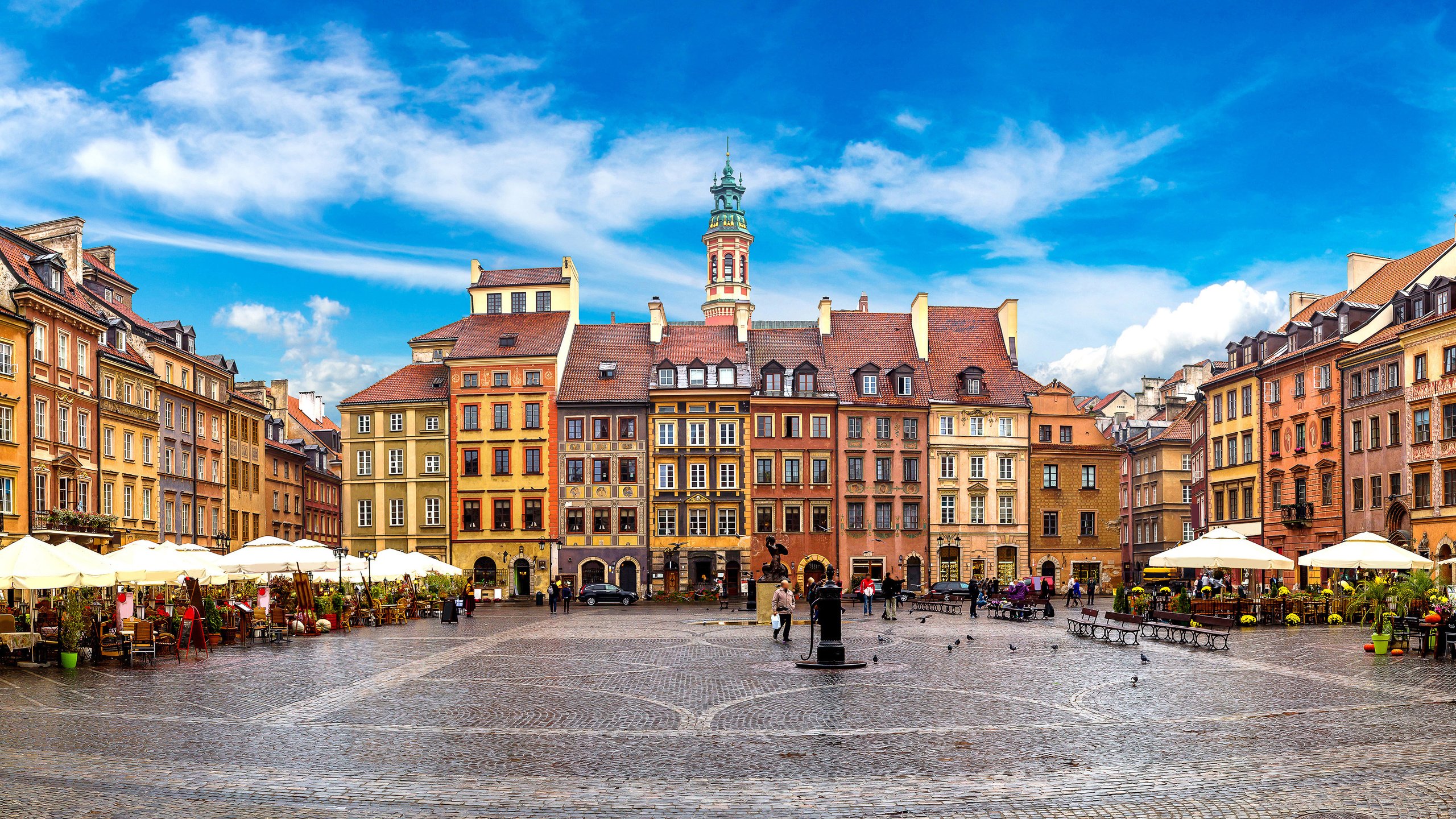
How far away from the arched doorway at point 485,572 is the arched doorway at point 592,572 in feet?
16.0

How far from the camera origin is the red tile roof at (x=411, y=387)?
7688 cm

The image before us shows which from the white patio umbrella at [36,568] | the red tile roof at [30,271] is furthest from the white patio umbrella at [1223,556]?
the red tile roof at [30,271]

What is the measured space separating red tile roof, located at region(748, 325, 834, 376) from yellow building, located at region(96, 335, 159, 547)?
103ft

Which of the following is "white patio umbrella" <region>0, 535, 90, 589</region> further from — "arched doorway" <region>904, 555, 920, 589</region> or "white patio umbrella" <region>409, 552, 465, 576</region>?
"arched doorway" <region>904, 555, 920, 589</region>

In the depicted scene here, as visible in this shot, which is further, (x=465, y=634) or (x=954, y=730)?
(x=465, y=634)

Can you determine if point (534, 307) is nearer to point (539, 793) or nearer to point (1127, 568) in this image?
point (1127, 568)

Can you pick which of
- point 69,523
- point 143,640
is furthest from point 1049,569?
point 143,640

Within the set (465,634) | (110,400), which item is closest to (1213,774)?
(465,634)

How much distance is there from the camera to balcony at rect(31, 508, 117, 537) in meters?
45.2

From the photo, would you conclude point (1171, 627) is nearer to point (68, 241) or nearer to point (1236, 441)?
point (1236, 441)

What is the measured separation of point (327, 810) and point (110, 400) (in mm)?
46862

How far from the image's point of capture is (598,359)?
77.6 meters

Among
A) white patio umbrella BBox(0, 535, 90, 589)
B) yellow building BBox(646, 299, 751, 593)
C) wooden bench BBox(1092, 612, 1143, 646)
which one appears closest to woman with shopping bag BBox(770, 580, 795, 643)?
wooden bench BBox(1092, 612, 1143, 646)

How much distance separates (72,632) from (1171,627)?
23.6 meters
